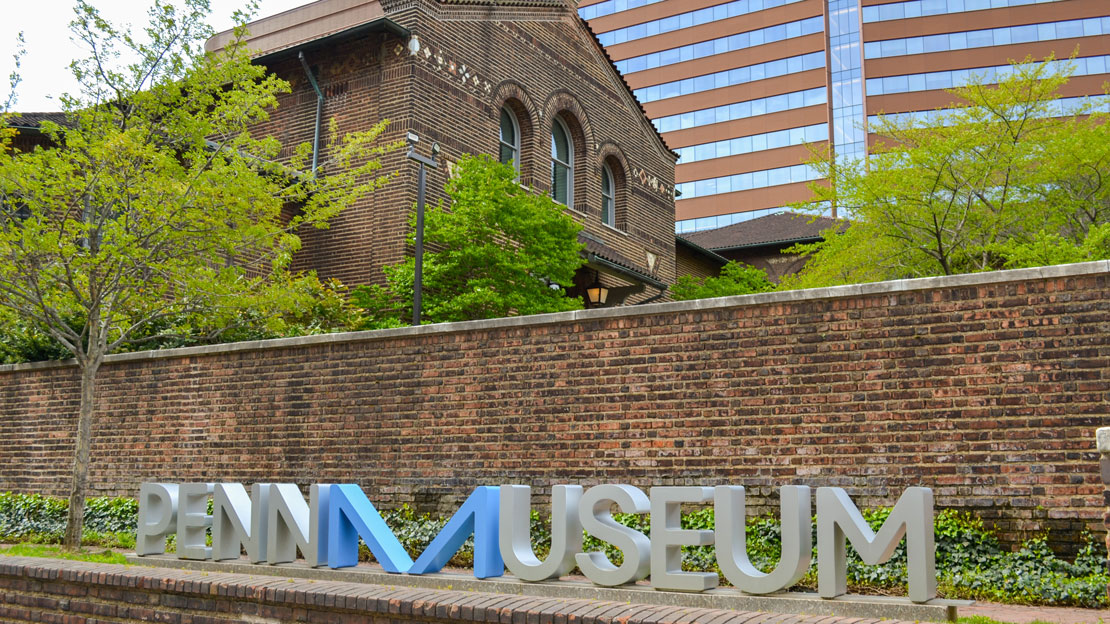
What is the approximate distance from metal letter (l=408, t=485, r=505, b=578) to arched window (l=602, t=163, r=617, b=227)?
18146mm

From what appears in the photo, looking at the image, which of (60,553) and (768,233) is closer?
(60,553)

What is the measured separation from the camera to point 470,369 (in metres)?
11.4

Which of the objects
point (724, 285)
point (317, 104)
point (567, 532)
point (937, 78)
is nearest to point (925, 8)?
point (937, 78)

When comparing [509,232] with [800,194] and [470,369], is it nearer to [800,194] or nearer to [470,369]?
[470,369]

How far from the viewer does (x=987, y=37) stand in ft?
200

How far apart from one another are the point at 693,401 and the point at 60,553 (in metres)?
7.18

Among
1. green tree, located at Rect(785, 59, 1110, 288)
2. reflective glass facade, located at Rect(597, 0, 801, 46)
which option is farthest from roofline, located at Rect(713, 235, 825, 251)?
reflective glass facade, located at Rect(597, 0, 801, 46)

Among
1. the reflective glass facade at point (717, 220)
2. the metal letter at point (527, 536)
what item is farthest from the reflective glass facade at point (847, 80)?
the metal letter at point (527, 536)

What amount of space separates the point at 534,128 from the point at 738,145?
46.3m

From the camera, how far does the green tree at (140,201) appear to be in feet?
36.9

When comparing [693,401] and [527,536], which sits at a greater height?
[693,401]

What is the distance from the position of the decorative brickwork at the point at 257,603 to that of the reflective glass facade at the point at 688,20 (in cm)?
6539

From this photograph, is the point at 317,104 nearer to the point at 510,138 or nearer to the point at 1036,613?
the point at 510,138

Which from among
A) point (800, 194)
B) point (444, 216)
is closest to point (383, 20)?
point (444, 216)
